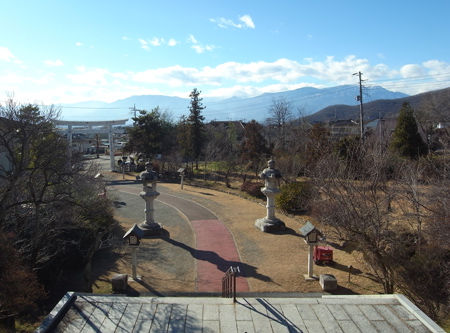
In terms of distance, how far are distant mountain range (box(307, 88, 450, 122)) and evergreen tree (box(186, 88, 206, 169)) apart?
19.5 metres

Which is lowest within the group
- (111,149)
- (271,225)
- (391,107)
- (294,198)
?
(271,225)

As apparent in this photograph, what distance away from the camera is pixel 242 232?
572 inches

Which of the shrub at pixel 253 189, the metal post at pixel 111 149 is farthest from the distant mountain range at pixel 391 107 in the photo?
the metal post at pixel 111 149


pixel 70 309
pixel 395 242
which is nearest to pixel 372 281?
pixel 395 242

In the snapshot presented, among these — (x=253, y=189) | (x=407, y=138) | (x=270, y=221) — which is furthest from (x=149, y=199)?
(x=407, y=138)

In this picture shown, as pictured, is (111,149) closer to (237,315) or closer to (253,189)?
(253,189)

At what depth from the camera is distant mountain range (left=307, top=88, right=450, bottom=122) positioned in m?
36.9

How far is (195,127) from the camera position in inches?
1193

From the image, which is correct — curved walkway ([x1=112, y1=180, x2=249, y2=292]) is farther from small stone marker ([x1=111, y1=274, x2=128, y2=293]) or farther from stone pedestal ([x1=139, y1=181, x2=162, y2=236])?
small stone marker ([x1=111, y1=274, x2=128, y2=293])

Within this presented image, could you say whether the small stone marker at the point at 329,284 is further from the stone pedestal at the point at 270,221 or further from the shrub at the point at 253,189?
the shrub at the point at 253,189

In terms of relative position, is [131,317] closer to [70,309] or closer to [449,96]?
[70,309]

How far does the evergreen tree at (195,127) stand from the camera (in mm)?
30172

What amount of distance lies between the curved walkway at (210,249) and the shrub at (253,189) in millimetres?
4066

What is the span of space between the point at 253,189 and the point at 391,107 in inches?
3034
